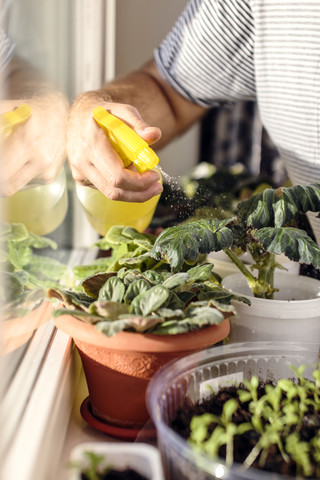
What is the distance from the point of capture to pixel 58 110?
87 centimetres

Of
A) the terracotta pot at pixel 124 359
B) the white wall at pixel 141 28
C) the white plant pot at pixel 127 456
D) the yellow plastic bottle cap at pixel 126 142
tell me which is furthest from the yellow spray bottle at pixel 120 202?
the white wall at pixel 141 28

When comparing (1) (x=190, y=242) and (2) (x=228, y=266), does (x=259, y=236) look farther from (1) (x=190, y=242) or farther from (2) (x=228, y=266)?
(2) (x=228, y=266)

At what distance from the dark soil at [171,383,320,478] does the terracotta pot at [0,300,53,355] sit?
0.22m

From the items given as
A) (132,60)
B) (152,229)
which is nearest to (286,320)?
(152,229)

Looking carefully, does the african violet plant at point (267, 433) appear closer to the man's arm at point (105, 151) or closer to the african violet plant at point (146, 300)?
the african violet plant at point (146, 300)

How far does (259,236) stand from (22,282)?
0.34m

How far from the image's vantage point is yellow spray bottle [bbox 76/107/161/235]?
0.71m

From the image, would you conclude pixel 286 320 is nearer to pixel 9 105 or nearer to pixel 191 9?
pixel 9 105

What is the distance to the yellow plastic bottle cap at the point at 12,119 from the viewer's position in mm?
596

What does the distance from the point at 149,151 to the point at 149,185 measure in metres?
0.07

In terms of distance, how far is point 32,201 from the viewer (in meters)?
0.88

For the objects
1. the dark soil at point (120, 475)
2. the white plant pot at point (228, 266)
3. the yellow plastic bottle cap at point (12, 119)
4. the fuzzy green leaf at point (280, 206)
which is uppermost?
the yellow plastic bottle cap at point (12, 119)

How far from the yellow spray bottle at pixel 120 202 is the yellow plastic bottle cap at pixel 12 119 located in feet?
0.42

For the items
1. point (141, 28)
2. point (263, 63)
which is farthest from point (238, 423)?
point (141, 28)
